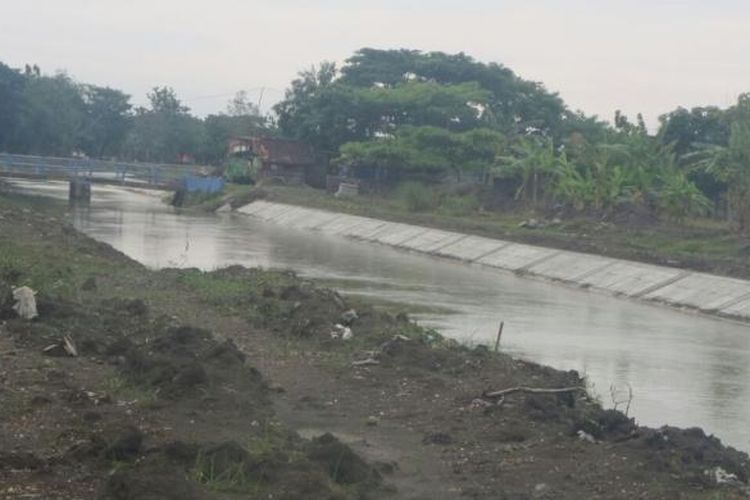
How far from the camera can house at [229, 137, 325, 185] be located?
7694 cm

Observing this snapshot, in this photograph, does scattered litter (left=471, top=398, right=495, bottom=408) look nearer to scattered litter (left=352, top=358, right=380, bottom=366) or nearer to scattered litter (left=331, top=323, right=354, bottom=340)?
scattered litter (left=352, top=358, right=380, bottom=366)

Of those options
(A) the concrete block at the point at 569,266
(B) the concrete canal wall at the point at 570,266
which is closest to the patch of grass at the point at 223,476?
(B) the concrete canal wall at the point at 570,266

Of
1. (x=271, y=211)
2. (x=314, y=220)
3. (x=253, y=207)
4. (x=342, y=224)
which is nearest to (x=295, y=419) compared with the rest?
(x=342, y=224)

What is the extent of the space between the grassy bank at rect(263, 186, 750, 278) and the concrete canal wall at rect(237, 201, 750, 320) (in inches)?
25.4

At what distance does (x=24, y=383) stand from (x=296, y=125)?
6975cm

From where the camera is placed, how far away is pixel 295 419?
12594 millimetres

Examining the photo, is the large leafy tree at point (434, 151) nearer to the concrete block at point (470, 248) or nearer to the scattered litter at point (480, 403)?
the concrete block at point (470, 248)

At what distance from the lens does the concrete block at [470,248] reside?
44.2 metres

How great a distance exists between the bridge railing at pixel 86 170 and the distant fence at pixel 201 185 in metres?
0.88

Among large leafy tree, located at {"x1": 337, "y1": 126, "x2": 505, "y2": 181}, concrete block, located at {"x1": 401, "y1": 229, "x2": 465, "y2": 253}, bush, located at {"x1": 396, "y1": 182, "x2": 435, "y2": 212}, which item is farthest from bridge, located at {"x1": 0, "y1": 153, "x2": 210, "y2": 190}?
concrete block, located at {"x1": 401, "y1": 229, "x2": 465, "y2": 253}

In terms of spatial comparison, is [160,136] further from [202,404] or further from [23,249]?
[202,404]

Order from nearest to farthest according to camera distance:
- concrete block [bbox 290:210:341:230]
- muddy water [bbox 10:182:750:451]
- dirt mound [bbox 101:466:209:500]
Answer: dirt mound [bbox 101:466:209:500] → muddy water [bbox 10:182:750:451] → concrete block [bbox 290:210:341:230]

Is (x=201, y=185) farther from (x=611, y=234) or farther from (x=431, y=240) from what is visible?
(x=611, y=234)

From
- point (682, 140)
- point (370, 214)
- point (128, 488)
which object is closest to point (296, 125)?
point (370, 214)
